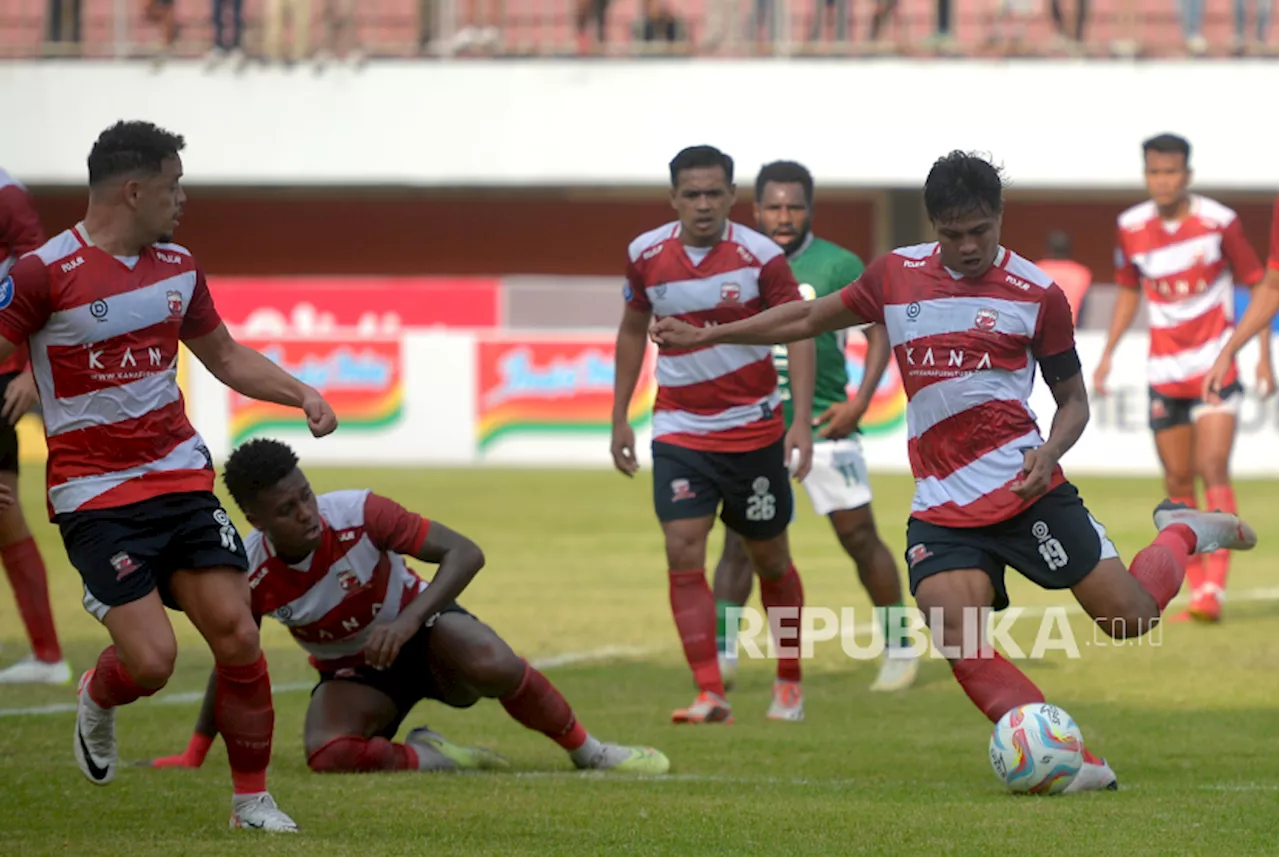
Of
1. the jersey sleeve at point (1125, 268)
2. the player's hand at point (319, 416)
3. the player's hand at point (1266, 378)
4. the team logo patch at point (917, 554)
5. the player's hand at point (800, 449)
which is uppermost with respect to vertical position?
the jersey sleeve at point (1125, 268)

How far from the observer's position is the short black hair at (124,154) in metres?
5.88

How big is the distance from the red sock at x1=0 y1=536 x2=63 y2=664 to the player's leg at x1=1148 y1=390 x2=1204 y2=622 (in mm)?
6103

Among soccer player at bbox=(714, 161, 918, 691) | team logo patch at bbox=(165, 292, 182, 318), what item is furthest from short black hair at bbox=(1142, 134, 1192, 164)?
team logo patch at bbox=(165, 292, 182, 318)

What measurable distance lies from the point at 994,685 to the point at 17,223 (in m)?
A: 4.48

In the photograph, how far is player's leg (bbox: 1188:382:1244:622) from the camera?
1081cm

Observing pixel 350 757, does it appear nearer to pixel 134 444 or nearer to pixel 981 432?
pixel 134 444

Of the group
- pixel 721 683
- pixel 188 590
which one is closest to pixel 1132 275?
pixel 721 683

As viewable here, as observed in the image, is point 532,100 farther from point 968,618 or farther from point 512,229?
point 968,618

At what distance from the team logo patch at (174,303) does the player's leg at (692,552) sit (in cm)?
274

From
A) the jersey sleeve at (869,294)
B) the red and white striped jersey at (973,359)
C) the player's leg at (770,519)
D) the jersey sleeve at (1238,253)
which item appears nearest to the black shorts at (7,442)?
the player's leg at (770,519)

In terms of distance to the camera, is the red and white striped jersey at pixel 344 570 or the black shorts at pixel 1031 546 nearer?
the black shorts at pixel 1031 546

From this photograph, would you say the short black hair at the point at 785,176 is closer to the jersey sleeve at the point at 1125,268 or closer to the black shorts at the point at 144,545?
the jersey sleeve at the point at 1125,268

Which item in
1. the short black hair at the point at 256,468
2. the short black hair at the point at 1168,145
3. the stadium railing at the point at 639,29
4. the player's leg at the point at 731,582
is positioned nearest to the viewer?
the short black hair at the point at 256,468

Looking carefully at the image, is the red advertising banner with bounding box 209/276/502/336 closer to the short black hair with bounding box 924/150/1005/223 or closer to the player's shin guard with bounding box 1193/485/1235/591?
the player's shin guard with bounding box 1193/485/1235/591
